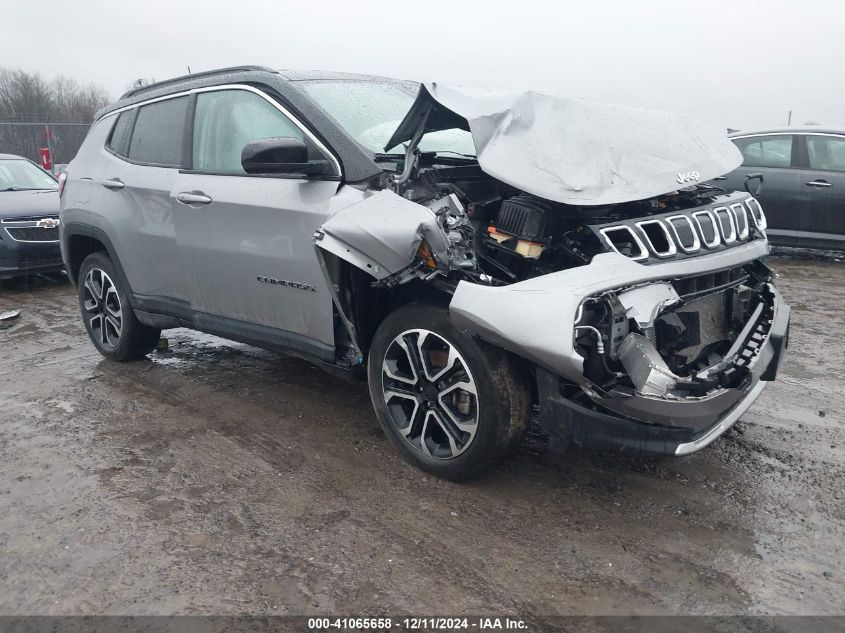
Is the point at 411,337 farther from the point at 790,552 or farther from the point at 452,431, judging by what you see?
the point at 790,552

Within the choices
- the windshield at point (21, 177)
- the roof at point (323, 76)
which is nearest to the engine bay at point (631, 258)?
the roof at point (323, 76)

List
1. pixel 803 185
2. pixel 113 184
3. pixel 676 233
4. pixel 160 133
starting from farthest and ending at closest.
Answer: pixel 803 185 → pixel 113 184 → pixel 160 133 → pixel 676 233

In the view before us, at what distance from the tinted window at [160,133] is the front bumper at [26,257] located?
4.02 m

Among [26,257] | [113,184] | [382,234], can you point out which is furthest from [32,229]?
[382,234]

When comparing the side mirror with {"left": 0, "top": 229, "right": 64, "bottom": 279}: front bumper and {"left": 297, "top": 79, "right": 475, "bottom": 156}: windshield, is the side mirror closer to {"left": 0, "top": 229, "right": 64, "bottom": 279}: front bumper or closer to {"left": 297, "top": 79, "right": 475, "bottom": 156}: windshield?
{"left": 297, "top": 79, "right": 475, "bottom": 156}: windshield

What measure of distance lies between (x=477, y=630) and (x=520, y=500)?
86 cm

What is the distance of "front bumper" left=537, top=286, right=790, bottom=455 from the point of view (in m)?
2.67

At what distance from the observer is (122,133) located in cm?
492

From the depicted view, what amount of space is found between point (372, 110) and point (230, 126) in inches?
32.0

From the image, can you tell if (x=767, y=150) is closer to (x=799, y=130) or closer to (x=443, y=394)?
(x=799, y=130)

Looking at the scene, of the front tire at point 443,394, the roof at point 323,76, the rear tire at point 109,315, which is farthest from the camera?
the rear tire at point 109,315

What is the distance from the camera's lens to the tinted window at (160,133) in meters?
4.38

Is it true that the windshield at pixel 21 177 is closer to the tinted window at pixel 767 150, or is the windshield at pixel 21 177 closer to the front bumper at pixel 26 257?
the front bumper at pixel 26 257

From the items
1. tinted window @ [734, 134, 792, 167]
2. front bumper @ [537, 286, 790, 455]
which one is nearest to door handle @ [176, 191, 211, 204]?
front bumper @ [537, 286, 790, 455]
